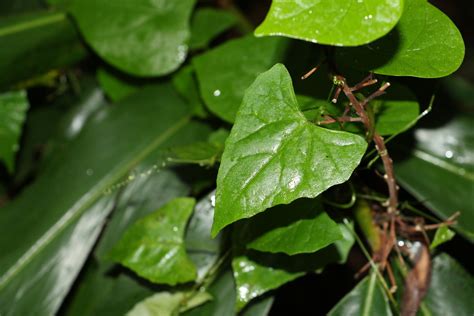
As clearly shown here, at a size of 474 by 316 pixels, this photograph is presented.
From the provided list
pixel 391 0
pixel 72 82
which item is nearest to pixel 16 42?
pixel 72 82

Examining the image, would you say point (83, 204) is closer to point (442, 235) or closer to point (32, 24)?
point (32, 24)

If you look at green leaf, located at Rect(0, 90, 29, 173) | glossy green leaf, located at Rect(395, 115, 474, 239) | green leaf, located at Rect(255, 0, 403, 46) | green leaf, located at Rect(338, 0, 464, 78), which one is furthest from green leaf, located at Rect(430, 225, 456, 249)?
green leaf, located at Rect(0, 90, 29, 173)

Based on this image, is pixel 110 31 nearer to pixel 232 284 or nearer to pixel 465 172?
pixel 232 284

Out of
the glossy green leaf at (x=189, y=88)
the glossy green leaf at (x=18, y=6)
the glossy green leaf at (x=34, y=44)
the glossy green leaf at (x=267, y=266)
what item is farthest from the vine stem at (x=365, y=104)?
the glossy green leaf at (x=18, y=6)

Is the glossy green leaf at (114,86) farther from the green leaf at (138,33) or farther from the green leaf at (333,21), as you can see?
the green leaf at (333,21)

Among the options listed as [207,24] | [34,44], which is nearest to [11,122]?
[34,44]

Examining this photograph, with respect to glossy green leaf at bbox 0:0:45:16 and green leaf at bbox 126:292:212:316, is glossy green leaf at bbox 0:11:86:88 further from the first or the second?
green leaf at bbox 126:292:212:316
